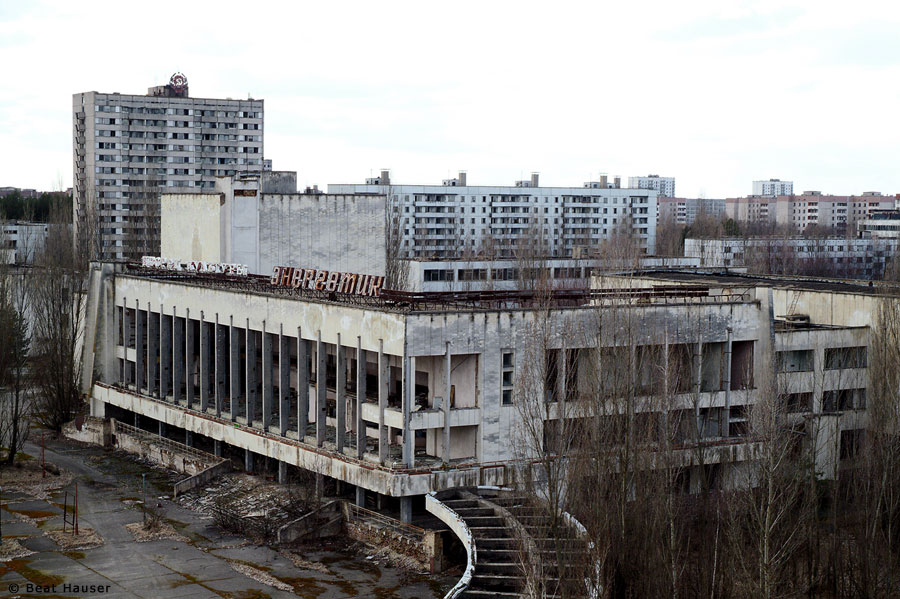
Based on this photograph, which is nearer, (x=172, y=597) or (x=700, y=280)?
(x=172, y=597)

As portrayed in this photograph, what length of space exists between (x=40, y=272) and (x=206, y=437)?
22492 millimetres

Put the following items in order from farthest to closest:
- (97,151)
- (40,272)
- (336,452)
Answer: (97,151), (40,272), (336,452)

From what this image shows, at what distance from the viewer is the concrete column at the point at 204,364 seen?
49031mm

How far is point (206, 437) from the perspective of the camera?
52.8 metres

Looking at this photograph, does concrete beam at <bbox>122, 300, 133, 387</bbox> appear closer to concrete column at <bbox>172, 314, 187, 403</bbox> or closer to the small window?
concrete column at <bbox>172, 314, 187, 403</bbox>

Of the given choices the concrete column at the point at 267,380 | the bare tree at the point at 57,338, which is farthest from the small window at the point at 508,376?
the bare tree at the point at 57,338

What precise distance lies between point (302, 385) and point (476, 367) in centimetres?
784

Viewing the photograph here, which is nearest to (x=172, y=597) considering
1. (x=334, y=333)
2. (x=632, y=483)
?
(x=334, y=333)

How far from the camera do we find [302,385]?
42.4m

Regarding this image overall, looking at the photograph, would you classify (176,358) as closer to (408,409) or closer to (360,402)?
(360,402)

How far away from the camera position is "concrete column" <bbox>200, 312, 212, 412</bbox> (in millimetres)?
49031

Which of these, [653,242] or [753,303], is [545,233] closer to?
[653,242]

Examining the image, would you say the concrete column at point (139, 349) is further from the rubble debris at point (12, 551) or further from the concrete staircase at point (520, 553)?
the concrete staircase at point (520, 553)

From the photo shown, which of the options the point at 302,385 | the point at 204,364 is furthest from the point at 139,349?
the point at 302,385
